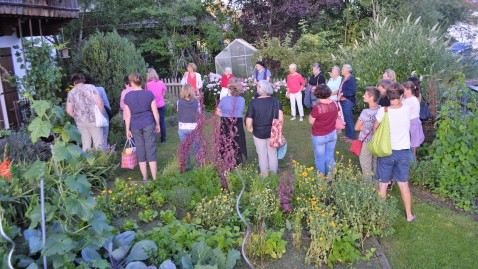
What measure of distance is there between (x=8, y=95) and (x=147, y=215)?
18.5 ft

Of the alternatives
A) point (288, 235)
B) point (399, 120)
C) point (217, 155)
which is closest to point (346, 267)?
point (288, 235)

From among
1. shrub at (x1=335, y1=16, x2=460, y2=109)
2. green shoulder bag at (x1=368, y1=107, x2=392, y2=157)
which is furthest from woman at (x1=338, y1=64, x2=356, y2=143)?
green shoulder bag at (x1=368, y1=107, x2=392, y2=157)

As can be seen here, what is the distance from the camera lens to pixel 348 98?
9.16m

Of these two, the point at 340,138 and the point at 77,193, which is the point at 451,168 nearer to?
the point at 340,138

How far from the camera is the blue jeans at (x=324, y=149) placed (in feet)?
20.3

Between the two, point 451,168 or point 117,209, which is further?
point 451,168

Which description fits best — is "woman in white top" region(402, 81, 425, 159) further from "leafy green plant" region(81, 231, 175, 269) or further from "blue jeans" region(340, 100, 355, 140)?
"leafy green plant" region(81, 231, 175, 269)

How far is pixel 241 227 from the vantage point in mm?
4922

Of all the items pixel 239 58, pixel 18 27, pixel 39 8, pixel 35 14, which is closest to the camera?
pixel 35 14

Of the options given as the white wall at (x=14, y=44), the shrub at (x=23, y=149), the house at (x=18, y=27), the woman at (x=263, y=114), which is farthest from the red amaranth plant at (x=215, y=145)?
the white wall at (x=14, y=44)

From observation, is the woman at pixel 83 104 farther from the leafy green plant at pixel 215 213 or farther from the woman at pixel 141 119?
the leafy green plant at pixel 215 213

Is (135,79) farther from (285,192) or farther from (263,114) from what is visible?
(285,192)

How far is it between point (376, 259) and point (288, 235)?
997 millimetres

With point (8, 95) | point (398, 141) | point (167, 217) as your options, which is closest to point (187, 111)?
point (167, 217)
